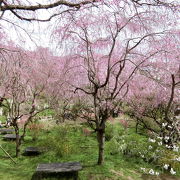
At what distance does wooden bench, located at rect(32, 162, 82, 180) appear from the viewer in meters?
5.15

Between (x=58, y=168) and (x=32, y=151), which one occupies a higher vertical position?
(x=58, y=168)

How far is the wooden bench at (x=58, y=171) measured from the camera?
5150mm

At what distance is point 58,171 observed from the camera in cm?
514

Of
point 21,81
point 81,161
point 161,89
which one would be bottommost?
point 81,161

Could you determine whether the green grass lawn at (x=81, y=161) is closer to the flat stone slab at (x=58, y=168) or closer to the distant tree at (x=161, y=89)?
the flat stone slab at (x=58, y=168)

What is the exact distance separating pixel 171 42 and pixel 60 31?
2410mm

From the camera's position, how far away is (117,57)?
21.1 ft

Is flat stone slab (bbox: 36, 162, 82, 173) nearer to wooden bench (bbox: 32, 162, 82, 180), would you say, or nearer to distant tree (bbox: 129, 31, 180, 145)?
wooden bench (bbox: 32, 162, 82, 180)

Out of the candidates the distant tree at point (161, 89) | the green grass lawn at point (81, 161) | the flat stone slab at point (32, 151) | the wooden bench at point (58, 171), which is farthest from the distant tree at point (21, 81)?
the distant tree at point (161, 89)

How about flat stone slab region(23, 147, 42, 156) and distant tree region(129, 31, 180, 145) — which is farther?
flat stone slab region(23, 147, 42, 156)

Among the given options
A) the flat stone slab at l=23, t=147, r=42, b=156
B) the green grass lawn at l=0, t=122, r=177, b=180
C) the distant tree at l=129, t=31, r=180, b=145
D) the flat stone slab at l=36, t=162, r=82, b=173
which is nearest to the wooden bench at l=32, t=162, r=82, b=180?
the flat stone slab at l=36, t=162, r=82, b=173

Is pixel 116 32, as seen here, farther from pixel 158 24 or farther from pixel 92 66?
pixel 92 66

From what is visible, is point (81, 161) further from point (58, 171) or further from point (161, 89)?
point (161, 89)

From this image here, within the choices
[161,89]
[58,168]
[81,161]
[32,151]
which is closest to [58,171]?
[58,168]
